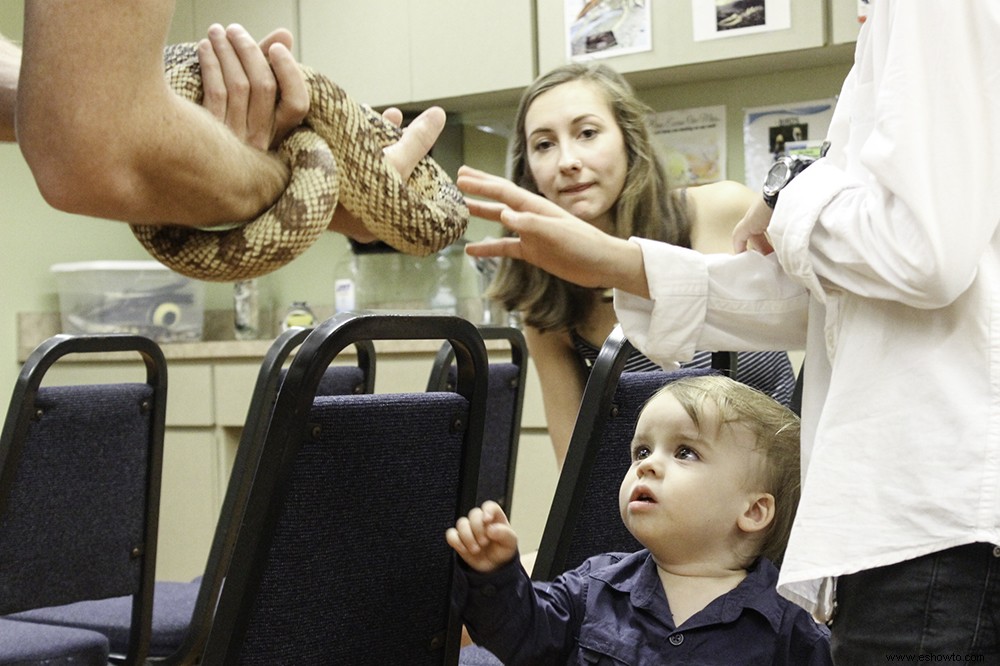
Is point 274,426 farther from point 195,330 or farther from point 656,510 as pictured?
point 195,330

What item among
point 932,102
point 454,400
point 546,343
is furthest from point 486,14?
point 932,102

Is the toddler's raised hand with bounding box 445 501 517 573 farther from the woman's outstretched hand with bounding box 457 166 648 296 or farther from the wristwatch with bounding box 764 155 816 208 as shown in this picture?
the wristwatch with bounding box 764 155 816 208

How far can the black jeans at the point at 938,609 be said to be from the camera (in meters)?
0.85

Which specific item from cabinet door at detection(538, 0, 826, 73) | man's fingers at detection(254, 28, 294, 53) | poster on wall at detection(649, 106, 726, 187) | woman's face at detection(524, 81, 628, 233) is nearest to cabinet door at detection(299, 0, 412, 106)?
cabinet door at detection(538, 0, 826, 73)

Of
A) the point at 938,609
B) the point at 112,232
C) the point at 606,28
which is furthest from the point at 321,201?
the point at 112,232

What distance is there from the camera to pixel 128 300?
14.3 ft

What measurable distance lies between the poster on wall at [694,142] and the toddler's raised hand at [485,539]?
9.21ft

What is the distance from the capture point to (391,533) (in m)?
1.19

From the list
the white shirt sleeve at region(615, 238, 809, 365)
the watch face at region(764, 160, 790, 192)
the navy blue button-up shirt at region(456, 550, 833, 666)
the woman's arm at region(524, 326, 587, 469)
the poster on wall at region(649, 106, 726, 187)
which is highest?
the poster on wall at region(649, 106, 726, 187)

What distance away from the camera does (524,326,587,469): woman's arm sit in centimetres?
213

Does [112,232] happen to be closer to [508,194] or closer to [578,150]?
[578,150]

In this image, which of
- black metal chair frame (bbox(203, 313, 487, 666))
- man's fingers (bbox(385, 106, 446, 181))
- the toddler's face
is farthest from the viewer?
the toddler's face

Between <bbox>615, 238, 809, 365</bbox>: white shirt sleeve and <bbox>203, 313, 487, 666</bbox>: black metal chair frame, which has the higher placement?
<bbox>615, 238, 809, 365</bbox>: white shirt sleeve

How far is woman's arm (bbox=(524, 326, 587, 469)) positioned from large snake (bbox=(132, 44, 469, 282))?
1074 mm
